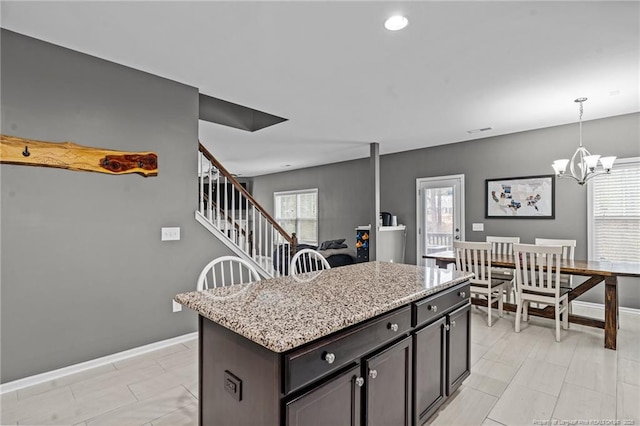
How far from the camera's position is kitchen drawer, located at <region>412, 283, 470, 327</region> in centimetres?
173

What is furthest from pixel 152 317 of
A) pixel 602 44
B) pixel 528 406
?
pixel 602 44

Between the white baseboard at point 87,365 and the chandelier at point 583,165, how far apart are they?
4638mm

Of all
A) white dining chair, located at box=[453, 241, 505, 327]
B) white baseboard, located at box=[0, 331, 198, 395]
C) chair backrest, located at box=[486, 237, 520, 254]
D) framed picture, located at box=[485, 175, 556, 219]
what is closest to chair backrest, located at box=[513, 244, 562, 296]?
white dining chair, located at box=[453, 241, 505, 327]

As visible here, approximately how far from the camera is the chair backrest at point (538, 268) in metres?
3.21

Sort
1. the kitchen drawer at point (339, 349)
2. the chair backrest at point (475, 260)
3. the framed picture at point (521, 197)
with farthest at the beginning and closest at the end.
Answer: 1. the framed picture at point (521, 197)
2. the chair backrest at point (475, 260)
3. the kitchen drawer at point (339, 349)

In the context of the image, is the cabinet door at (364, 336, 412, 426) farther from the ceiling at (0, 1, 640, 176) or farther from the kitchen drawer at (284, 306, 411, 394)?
the ceiling at (0, 1, 640, 176)

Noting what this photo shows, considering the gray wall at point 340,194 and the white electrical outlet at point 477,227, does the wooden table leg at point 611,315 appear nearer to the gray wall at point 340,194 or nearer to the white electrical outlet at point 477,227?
the white electrical outlet at point 477,227

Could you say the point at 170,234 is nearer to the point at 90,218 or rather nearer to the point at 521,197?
the point at 90,218

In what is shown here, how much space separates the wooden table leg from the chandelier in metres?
1.29

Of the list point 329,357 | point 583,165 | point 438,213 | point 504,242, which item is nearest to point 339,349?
point 329,357

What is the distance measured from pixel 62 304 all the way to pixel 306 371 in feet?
8.04

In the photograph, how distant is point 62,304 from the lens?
254 cm

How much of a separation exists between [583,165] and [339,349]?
14.8 ft

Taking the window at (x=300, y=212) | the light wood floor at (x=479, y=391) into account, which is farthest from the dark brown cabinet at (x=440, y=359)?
the window at (x=300, y=212)
